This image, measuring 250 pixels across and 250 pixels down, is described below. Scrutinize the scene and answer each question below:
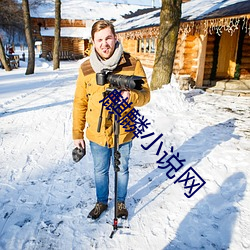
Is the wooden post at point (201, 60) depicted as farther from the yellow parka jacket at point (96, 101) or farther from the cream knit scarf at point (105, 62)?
the cream knit scarf at point (105, 62)

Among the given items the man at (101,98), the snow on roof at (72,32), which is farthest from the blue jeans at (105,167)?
the snow on roof at (72,32)

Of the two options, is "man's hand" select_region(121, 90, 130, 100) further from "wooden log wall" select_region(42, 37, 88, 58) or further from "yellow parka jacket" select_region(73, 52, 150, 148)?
"wooden log wall" select_region(42, 37, 88, 58)

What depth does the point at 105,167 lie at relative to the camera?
88.9 inches

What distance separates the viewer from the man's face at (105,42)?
1787 millimetres

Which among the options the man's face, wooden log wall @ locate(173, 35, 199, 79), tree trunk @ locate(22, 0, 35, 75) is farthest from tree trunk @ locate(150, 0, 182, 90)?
tree trunk @ locate(22, 0, 35, 75)

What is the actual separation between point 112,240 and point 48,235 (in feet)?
2.07

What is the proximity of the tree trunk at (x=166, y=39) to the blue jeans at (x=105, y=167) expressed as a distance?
533cm

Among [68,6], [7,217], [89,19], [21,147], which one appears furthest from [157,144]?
[68,6]

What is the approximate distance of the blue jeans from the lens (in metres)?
2.17

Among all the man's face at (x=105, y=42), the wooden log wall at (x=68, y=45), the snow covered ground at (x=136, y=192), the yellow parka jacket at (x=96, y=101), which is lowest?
the snow covered ground at (x=136, y=192)

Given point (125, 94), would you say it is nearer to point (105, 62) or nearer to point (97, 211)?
point (105, 62)

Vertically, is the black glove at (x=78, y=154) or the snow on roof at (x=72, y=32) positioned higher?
the snow on roof at (x=72, y=32)

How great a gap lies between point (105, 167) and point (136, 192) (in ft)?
2.78

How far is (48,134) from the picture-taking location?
461cm
